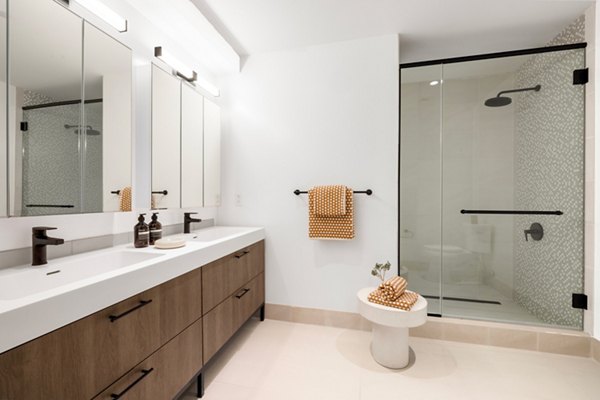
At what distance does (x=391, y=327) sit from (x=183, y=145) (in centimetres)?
195

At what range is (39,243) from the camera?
1.12 metres

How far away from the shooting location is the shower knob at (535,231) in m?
2.07

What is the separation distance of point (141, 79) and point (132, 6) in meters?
0.42

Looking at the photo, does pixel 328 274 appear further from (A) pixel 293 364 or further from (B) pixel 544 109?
(B) pixel 544 109

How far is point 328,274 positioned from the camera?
2270 mm

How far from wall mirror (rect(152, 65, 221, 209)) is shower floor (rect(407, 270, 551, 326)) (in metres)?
1.97

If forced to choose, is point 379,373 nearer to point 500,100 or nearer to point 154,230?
point 154,230

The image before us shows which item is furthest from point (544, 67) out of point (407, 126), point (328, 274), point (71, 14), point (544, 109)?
point (71, 14)

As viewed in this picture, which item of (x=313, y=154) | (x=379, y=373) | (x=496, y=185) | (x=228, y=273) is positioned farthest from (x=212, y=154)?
(x=496, y=185)

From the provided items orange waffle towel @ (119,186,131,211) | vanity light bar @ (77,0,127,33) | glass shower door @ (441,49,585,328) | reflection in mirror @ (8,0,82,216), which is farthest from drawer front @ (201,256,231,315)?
glass shower door @ (441,49,585,328)

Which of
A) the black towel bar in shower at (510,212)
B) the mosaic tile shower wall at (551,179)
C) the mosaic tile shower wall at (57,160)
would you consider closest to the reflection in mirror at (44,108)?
the mosaic tile shower wall at (57,160)

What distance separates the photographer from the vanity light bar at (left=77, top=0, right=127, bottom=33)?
1344mm

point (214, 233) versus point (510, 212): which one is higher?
point (510, 212)

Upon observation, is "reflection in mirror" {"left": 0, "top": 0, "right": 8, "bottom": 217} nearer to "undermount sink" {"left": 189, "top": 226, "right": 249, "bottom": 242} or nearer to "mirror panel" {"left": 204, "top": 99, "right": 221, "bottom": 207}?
"undermount sink" {"left": 189, "top": 226, "right": 249, "bottom": 242}
